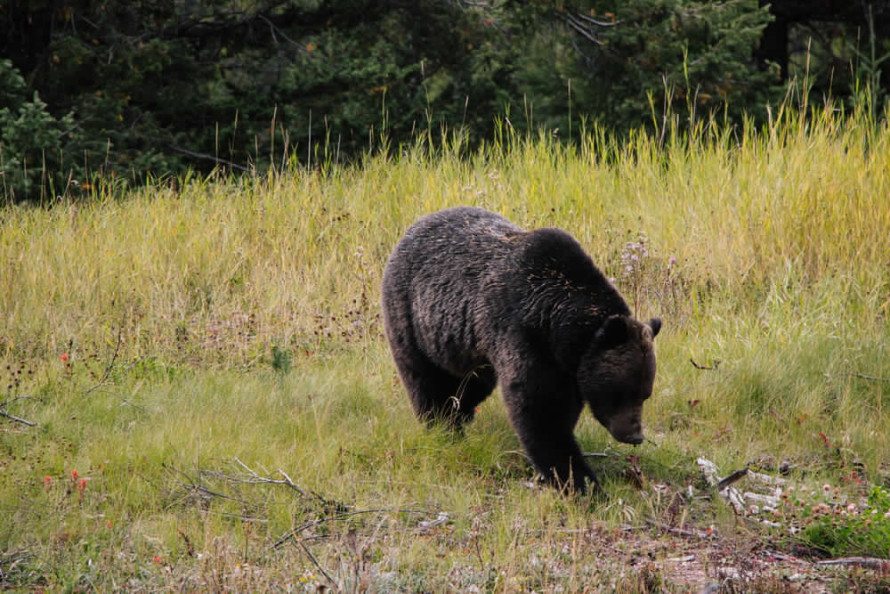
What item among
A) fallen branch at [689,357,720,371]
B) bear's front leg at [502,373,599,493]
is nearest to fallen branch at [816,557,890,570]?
bear's front leg at [502,373,599,493]

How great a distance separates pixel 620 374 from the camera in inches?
172

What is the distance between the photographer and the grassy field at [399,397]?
3939mm

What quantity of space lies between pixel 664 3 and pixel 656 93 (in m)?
1.17

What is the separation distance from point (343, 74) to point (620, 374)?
942 centimetres

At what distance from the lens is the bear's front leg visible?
14.9 ft

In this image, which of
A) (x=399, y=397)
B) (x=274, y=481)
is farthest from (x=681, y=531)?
(x=399, y=397)

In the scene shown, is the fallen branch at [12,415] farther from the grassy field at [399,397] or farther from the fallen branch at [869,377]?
the fallen branch at [869,377]

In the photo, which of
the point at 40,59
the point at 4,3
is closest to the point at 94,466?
the point at 40,59

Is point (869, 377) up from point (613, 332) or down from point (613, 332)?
down

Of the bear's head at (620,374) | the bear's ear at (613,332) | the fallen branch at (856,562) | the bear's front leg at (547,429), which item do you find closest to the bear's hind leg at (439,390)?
the bear's front leg at (547,429)

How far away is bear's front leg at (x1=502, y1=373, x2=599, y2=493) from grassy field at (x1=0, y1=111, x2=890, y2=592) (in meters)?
0.13

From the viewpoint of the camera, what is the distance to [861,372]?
6027 millimetres

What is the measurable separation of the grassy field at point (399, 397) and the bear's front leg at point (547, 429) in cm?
13

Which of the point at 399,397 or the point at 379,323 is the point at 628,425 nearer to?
the point at 399,397
